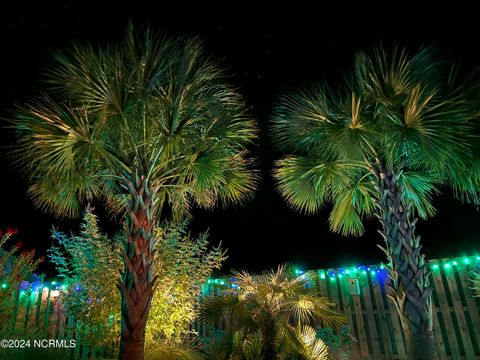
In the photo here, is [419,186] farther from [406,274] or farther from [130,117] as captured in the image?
[130,117]

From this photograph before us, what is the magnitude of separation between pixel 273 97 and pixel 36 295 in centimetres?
706

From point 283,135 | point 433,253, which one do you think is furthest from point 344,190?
point 433,253

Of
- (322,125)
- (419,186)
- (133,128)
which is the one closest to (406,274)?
(419,186)

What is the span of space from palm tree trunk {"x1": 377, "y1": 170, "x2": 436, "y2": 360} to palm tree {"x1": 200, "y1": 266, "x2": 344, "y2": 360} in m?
0.97

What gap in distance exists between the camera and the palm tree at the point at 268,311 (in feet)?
16.6

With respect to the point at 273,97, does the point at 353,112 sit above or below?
below

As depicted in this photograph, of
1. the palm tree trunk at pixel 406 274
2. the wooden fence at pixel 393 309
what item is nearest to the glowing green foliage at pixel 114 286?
the wooden fence at pixel 393 309

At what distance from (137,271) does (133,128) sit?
213 cm

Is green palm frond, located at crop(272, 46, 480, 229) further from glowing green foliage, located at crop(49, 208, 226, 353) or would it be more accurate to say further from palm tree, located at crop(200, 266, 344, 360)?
glowing green foliage, located at crop(49, 208, 226, 353)

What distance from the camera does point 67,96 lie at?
5.85 m

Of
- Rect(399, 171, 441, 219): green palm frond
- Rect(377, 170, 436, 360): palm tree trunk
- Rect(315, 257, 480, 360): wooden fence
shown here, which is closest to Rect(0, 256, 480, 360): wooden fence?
Rect(315, 257, 480, 360): wooden fence

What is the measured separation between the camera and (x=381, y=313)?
22.8ft

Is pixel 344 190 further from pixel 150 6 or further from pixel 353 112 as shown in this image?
pixel 150 6

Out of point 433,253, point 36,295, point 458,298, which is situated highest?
point 433,253
